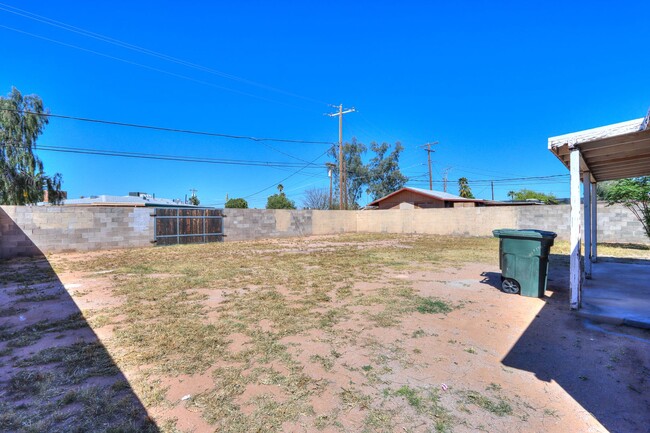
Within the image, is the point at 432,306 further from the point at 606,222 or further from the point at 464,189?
the point at 464,189

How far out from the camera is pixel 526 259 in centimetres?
495

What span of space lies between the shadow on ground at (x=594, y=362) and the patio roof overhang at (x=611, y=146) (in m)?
2.18

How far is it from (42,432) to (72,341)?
1746 mm

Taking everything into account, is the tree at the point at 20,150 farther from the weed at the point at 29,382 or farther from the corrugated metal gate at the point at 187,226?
the weed at the point at 29,382

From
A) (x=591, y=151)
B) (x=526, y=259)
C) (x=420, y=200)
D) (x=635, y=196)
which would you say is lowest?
(x=526, y=259)

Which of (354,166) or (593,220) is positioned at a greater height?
(354,166)

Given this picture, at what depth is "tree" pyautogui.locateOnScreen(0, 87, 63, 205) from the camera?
59.2 ft

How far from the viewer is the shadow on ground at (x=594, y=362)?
2.09 meters

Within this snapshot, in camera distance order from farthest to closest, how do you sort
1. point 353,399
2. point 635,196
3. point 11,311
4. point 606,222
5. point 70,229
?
point 606,222 < point 70,229 < point 635,196 < point 11,311 < point 353,399

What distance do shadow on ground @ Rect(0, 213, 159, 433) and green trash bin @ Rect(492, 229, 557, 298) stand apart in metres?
5.07

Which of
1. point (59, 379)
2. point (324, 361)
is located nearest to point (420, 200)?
point (324, 361)

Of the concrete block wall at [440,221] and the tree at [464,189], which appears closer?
the concrete block wall at [440,221]

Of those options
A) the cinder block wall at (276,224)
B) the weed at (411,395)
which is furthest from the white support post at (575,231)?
the cinder block wall at (276,224)

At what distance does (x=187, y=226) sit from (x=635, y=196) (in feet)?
58.4
